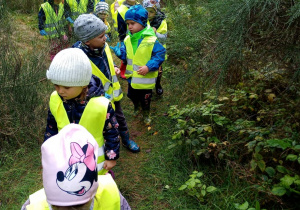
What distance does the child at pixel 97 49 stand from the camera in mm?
2820

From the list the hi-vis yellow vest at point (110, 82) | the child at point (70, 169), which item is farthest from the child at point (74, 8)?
the child at point (70, 169)

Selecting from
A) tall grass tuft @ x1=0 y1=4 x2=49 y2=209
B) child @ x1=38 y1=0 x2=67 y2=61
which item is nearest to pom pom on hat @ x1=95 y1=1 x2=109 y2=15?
child @ x1=38 y1=0 x2=67 y2=61

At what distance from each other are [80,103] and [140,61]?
1.77 metres

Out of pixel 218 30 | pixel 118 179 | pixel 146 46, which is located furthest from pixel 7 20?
pixel 218 30

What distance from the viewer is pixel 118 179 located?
3.40 meters

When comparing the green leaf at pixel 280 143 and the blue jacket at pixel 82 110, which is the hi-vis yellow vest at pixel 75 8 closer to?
the blue jacket at pixel 82 110

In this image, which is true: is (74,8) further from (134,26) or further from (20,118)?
(20,118)

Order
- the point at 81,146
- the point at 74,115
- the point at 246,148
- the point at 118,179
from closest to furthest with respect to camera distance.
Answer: the point at 81,146
the point at 74,115
the point at 246,148
the point at 118,179

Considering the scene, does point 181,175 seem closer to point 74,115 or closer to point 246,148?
point 246,148

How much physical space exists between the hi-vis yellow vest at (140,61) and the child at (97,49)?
0.59 m

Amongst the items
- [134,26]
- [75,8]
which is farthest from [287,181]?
[75,8]

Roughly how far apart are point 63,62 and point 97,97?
0.38m

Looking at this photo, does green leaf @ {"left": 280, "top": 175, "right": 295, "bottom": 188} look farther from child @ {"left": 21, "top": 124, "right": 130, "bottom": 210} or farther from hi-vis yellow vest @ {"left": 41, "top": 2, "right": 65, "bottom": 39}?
hi-vis yellow vest @ {"left": 41, "top": 2, "right": 65, "bottom": 39}

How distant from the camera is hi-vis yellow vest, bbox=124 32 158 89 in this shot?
3809 millimetres
